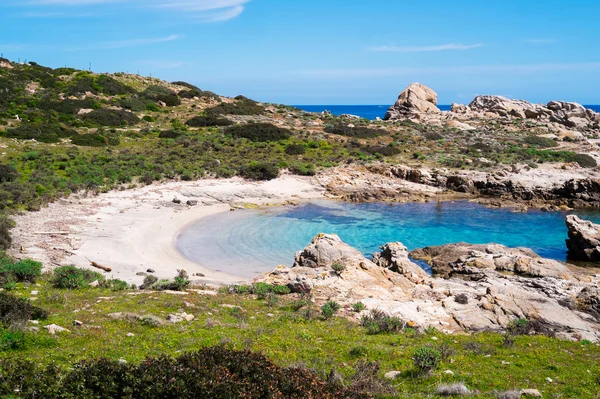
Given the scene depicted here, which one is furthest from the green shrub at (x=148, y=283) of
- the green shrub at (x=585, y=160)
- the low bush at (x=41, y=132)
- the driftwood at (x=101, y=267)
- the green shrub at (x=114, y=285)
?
the green shrub at (x=585, y=160)

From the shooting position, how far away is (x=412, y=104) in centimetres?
8200

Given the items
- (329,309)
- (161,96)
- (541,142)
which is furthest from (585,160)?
(161,96)

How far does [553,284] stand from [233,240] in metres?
15.7

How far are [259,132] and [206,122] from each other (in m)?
7.84

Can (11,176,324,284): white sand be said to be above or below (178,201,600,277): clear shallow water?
above

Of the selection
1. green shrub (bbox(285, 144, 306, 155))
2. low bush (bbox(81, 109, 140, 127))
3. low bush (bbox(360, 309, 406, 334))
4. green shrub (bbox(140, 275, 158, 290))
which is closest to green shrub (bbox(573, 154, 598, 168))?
green shrub (bbox(285, 144, 306, 155))

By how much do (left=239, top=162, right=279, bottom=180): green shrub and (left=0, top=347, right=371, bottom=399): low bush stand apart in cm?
3282

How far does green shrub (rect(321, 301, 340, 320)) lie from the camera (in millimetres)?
13367

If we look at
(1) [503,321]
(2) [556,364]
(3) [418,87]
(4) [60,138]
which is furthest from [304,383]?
(3) [418,87]

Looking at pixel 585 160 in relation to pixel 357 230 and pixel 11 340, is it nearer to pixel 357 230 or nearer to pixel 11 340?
pixel 357 230

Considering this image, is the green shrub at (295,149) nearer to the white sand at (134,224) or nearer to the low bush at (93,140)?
the white sand at (134,224)

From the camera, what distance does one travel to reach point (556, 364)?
950 cm

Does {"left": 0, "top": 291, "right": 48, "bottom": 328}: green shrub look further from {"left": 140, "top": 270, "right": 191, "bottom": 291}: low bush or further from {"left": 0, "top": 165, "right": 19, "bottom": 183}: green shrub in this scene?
{"left": 0, "top": 165, "right": 19, "bottom": 183}: green shrub

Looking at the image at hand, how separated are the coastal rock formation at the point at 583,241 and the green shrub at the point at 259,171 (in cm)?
2322
